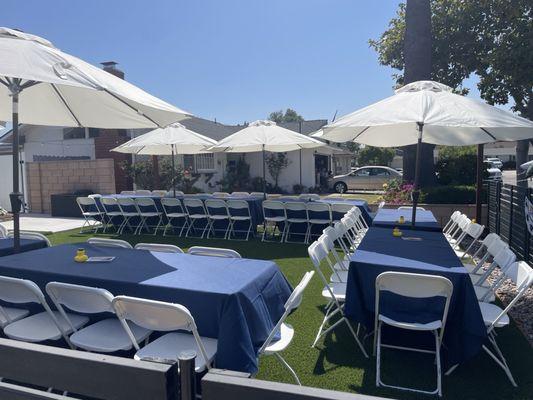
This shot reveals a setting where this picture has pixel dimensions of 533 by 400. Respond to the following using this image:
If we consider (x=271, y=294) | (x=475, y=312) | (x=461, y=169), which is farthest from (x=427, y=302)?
(x=461, y=169)

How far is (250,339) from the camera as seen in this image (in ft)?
9.11

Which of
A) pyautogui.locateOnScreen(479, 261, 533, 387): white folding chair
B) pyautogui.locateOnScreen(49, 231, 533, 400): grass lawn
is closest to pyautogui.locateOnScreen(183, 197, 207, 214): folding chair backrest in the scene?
pyautogui.locateOnScreen(49, 231, 533, 400): grass lawn

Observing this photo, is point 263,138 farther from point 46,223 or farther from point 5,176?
point 5,176

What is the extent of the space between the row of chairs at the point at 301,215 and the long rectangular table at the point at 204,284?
4.97m

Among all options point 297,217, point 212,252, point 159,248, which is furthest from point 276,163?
point 212,252

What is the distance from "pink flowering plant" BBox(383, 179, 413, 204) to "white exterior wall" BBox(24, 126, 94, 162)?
1233cm

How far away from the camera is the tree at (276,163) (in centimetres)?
2122

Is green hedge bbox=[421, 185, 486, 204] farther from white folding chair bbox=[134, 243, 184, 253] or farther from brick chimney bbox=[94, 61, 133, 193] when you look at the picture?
brick chimney bbox=[94, 61, 133, 193]

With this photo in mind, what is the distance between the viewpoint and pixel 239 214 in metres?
9.41

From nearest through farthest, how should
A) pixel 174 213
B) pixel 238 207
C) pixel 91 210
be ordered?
1. pixel 238 207
2. pixel 174 213
3. pixel 91 210

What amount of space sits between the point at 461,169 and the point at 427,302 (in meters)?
9.11

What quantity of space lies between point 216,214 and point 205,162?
1100cm

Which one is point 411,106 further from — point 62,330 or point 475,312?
point 62,330

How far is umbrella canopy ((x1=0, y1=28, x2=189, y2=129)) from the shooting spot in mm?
3146
